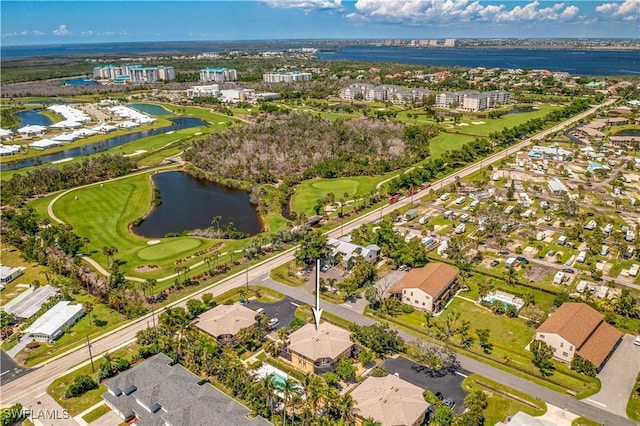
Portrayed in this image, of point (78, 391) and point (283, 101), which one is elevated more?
point (283, 101)

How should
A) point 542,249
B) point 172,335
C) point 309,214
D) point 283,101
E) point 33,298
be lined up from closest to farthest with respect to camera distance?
1. point 172,335
2. point 33,298
3. point 542,249
4. point 309,214
5. point 283,101

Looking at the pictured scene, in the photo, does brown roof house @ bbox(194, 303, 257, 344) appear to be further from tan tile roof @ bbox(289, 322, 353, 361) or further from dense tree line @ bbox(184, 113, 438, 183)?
dense tree line @ bbox(184, 113, 438, 183)

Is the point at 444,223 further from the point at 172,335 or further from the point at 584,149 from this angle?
the point at 584,149

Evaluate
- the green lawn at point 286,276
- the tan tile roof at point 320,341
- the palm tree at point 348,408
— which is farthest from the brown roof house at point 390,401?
the green lawn at point 286,276

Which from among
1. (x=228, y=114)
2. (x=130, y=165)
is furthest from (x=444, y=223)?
(x=228, y=114)

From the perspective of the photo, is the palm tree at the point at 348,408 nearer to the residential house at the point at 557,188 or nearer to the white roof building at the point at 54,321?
the white roof building at the point at 54,321

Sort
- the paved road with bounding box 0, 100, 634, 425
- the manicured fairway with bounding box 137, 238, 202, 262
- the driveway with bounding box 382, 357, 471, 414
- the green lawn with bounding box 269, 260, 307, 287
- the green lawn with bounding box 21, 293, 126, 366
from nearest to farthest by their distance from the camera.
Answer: the paved road with bounding box 0, 100, 634, 425, the driveway with bounding box 382, 357, 471, 414, the green lawn with bounding box 21, 293, 126, 366, the green lawn with bounding box 269, 260, 307, 287, the manicured fairway with bounding box 137, 238, 202, 262

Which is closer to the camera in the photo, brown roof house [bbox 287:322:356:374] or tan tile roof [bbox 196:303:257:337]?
brown roof house [bbox 287:322:356:374]

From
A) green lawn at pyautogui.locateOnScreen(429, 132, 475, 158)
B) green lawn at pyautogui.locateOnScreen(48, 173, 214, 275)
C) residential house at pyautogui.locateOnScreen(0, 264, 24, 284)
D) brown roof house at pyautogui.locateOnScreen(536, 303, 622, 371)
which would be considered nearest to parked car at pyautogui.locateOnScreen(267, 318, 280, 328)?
green lawn at pyautogui.locateOnScreen(48, 173, 214, 275)
